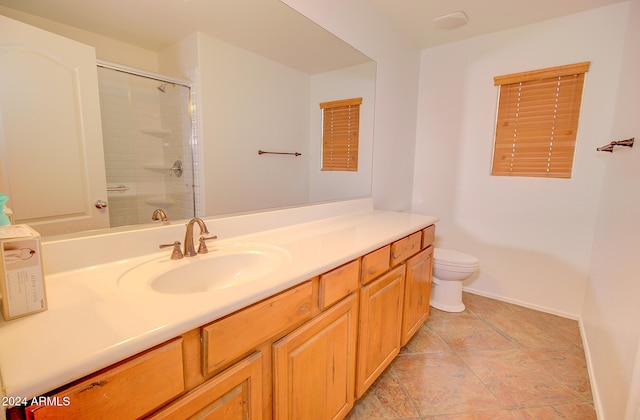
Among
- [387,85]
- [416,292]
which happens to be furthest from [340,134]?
[416,292]

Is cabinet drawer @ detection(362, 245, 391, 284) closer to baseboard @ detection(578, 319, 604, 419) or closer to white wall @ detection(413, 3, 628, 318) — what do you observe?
baseboard @ detection(578, 319, 604, 419)

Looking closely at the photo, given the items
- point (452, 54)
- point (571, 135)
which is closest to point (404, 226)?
point (571, 135)

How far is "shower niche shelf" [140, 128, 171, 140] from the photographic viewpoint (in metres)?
1.04

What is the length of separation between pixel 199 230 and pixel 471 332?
205 centimetres

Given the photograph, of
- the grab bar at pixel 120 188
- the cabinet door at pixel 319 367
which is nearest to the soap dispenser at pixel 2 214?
the grab bar at pixel 120 188

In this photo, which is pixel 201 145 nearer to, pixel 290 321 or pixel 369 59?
pixel 290 321

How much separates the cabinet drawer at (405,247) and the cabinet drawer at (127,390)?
1137mm

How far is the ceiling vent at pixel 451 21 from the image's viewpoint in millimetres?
2148

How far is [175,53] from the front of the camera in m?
1.09

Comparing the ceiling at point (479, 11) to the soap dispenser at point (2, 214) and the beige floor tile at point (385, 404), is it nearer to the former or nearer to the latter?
the soap dispenser at point (2, 214)

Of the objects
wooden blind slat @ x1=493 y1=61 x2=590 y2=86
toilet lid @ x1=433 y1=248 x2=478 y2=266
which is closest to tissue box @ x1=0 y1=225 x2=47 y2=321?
toilet lid @ x1=433 y1=248 x2=478 y2=266

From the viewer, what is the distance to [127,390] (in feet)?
1.80

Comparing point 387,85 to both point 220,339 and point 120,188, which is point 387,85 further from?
point 220,339

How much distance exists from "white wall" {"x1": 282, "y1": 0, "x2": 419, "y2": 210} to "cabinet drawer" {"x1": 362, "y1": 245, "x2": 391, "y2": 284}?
3.37 ft
